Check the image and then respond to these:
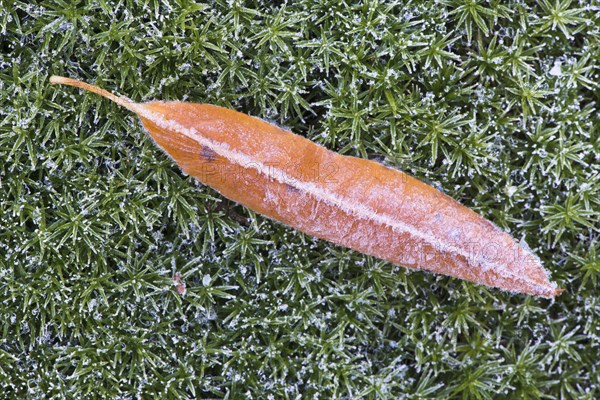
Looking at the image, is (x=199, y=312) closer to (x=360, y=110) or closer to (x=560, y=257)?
(x=360, y=110)

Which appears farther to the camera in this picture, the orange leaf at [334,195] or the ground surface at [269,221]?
the ground surface at [269,221]

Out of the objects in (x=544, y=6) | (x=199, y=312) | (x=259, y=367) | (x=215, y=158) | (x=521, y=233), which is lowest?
(x=259, y=367)

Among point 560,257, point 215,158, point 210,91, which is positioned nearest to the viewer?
point 215,158

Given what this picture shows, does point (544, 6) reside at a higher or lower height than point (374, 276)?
higher

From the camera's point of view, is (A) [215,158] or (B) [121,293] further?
(B) [121,293]

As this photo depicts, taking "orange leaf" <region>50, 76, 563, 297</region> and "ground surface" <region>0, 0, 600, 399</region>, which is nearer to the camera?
"orange leaf" <region>50, 76, 563, 297</region>

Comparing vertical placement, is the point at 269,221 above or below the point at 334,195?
below

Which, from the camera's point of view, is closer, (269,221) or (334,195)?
(334,195)

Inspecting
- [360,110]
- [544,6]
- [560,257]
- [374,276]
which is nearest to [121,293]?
[374,276]
